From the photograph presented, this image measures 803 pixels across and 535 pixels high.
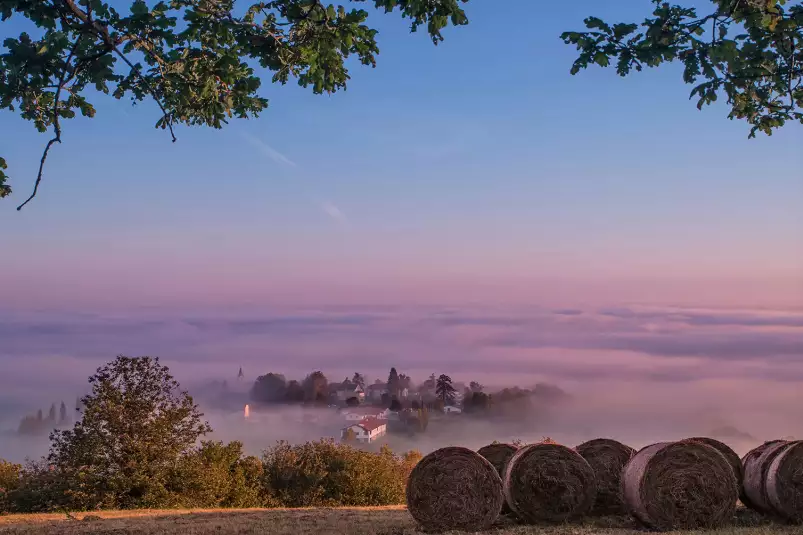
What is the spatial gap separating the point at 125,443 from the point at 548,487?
1886 cm

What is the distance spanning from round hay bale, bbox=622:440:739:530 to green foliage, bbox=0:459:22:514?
24.8 m

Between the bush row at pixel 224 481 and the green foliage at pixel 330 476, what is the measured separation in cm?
4

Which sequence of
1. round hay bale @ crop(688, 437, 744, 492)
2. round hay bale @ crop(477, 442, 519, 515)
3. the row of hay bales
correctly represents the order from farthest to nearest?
round hay bale @ crop(477, 442, 519, 515)
round hay bale @ crop(688, 437, 744, 492)
the row of hay bales

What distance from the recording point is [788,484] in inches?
553

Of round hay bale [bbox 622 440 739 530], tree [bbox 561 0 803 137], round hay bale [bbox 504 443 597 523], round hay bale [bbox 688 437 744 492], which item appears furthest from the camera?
round hay bale [bbox 688 437 744 492]

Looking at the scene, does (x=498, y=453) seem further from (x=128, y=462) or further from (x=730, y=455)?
(x=128, y=462)

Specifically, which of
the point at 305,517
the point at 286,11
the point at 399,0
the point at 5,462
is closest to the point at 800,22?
the point at 399,0

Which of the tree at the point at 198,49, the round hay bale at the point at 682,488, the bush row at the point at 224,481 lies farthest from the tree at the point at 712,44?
the bush row at the point at 224,481

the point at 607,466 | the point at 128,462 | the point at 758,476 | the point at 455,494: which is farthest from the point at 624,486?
the point at 128,462

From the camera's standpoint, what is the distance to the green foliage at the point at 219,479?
28.8 metres

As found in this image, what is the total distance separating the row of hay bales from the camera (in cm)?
1390

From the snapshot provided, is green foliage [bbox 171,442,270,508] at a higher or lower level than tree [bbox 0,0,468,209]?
lower

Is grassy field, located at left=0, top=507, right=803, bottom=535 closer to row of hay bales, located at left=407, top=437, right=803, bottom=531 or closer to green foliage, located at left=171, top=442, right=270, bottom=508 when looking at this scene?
row of hay bales, located at left=407, top=437, right=803, bottom=531

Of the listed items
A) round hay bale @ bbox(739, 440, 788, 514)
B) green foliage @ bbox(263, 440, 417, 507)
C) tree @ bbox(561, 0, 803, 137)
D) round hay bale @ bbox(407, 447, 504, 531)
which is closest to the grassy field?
round hay bale @ bbox(739, 440, 788, 514)
